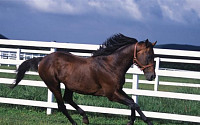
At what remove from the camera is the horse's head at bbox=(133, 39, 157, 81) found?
655 centimetres

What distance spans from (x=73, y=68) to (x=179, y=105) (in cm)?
307

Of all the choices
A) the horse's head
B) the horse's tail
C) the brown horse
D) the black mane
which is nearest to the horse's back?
the brown horse

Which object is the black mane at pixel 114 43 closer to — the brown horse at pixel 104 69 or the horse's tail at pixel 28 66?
the brown horse at pixel 104 69

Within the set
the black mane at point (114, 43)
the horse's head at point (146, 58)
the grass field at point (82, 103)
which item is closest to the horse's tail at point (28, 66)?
the grass field at point (82, 103)

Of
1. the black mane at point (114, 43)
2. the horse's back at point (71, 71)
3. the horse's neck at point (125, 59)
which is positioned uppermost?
the black mane at point (114, 43)

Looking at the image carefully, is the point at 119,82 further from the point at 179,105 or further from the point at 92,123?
the point at 179,105

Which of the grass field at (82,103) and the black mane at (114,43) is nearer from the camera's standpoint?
the black mane at (114,43)

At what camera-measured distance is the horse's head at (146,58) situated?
6554mm

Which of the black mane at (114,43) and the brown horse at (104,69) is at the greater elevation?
the black mane at (114,43)

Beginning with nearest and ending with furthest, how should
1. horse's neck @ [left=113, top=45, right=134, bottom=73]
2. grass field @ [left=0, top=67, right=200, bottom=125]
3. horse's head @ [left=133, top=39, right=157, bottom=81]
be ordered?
horse's head @ [left=133, top=39, right=157, bottom=81] < horse's neck @ [left=113, top=45, right=134, bottom=73] < grass field @ [left=0, top=67, right=200, bottom=125]

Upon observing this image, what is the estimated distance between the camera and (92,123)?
25.5ft

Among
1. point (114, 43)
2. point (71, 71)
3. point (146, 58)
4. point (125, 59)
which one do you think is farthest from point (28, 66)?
point (146, 58)

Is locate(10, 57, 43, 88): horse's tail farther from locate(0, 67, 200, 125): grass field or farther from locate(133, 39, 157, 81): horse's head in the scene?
locate(133, 39, 157, 81): horse's head

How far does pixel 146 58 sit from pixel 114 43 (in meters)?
0.81
